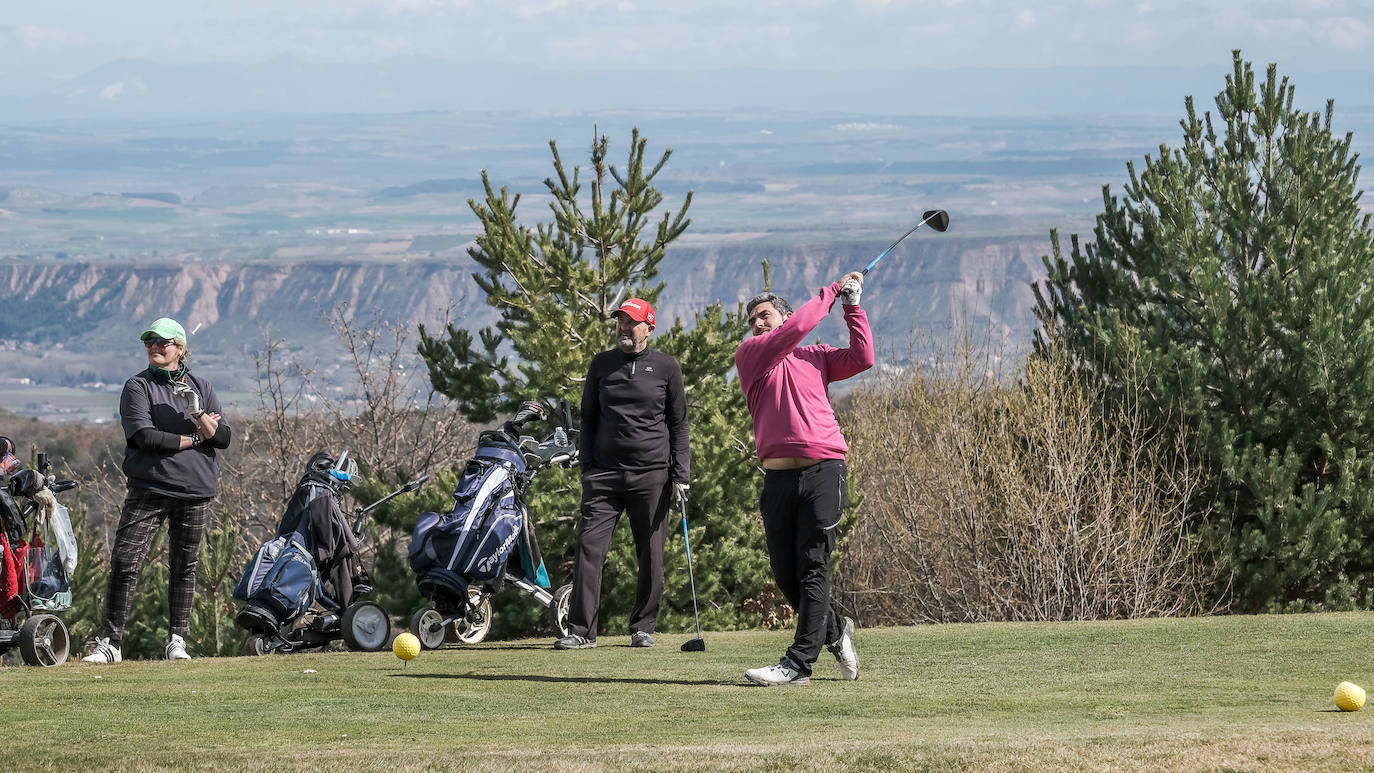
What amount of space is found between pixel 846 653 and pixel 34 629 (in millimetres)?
4720

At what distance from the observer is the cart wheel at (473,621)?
11.1 m

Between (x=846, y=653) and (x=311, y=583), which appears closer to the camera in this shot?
(x=846, y=653)

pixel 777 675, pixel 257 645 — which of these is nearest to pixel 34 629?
pixel 257 645

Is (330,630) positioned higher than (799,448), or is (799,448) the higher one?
(799,448)

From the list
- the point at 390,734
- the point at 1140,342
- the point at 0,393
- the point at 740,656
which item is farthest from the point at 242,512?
the point at 0,393

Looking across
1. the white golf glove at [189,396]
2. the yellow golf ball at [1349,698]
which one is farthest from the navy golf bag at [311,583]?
the yellow golf ball at [1349,698]

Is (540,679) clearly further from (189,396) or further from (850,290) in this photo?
(189,396)

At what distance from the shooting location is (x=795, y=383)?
8109 mm

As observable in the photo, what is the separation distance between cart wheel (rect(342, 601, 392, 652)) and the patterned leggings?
981 mm

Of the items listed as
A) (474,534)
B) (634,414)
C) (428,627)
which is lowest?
(428,627)

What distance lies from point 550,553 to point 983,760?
1077 cm

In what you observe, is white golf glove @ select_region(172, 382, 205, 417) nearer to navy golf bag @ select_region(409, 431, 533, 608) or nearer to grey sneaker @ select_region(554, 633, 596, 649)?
navy golf bag @ select_region(409, 431, 533, 608)

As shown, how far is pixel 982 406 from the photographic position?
2017 cm

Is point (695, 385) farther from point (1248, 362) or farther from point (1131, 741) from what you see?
point (1131, 741)
